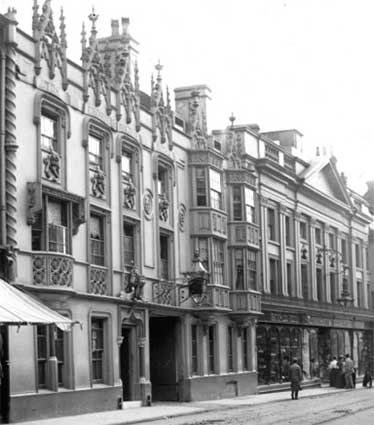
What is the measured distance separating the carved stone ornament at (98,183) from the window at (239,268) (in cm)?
1185

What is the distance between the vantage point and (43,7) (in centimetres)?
2961

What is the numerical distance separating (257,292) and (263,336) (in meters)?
4.04

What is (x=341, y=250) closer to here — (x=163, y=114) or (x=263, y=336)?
(x=263, y=336)

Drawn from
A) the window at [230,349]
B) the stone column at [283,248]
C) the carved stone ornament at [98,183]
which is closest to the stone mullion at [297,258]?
the stone column at [283,248]

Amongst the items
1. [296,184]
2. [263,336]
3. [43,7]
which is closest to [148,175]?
[43,7]

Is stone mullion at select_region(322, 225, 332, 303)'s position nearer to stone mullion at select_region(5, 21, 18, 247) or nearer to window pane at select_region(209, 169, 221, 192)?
window pane at select_region(209, 169, 221, 192)

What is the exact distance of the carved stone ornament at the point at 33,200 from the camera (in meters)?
27.7

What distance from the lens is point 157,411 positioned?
3181cm

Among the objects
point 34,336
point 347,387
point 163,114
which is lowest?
point 347,387

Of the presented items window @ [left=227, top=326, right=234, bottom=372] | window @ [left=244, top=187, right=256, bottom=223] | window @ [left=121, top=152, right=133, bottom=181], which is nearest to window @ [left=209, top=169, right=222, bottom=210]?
window @ [left=244, top=187, right=256, bottom=223]

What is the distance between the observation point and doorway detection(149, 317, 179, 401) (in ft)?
125

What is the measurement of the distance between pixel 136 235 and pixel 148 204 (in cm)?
153

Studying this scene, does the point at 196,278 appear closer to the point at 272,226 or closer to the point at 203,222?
the point at 203,222

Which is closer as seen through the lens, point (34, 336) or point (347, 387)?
point (34, 336)
